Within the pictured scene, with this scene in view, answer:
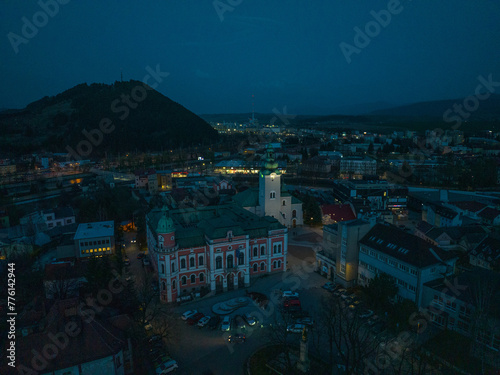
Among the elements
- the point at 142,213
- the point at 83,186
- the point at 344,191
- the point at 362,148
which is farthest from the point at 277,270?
the point at 362,148

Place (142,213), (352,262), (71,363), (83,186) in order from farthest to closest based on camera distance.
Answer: (83,186) < (142,213) < (352,262) < (71,363)

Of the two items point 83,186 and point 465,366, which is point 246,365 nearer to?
point 465,366

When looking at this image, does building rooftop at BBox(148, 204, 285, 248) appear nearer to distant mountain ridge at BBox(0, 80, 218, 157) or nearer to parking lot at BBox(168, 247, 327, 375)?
parking lot at BBox(168, 247, 327, 375)

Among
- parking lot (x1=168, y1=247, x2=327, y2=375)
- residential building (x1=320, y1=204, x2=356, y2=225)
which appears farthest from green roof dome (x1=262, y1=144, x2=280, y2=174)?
parking lot (x1=168, y1=247, x2=327, y2=375)

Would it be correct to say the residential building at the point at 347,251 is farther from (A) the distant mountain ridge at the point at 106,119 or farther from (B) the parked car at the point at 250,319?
(A) the distant mountain ridge at the point at 106,119

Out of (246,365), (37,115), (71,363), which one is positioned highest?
(37,115)

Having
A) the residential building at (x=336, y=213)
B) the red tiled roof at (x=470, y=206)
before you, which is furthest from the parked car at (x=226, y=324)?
the red tiled roof at (x=470, y=206)

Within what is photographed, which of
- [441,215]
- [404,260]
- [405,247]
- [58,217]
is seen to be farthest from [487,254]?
[58,217]
